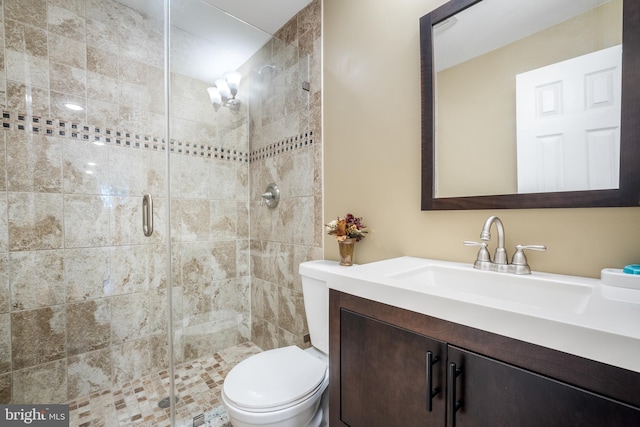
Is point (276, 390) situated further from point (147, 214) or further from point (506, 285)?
point (147, 214)

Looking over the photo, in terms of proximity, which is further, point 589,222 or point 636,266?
point 589,222

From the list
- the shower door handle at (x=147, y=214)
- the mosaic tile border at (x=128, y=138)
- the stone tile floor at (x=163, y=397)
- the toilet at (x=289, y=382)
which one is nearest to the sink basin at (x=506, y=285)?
the toilet at (x=289, y=382)

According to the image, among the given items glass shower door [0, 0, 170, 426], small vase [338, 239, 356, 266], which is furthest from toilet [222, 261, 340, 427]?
glass shower door [0, 0, 170, 426]

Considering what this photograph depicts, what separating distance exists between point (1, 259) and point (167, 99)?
126 centimetres

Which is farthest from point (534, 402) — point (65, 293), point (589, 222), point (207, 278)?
point (65, 293)

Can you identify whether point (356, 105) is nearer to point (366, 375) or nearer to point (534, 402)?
point (366, 375)

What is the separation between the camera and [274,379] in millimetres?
1169

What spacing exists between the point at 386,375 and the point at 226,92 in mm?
1718

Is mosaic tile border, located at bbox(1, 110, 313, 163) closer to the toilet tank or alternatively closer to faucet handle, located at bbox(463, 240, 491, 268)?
the toilet tank

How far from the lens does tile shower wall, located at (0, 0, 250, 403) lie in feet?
5.10

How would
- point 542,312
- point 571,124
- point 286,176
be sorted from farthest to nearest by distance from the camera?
1. point 286,176
2. point 571,124
3. point 542,312

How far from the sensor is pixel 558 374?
20.4 inches

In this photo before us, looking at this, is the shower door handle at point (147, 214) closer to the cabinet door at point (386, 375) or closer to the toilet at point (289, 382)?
the toilet at point (289, 382)

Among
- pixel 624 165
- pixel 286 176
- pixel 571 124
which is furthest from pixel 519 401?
pixel 286 176
